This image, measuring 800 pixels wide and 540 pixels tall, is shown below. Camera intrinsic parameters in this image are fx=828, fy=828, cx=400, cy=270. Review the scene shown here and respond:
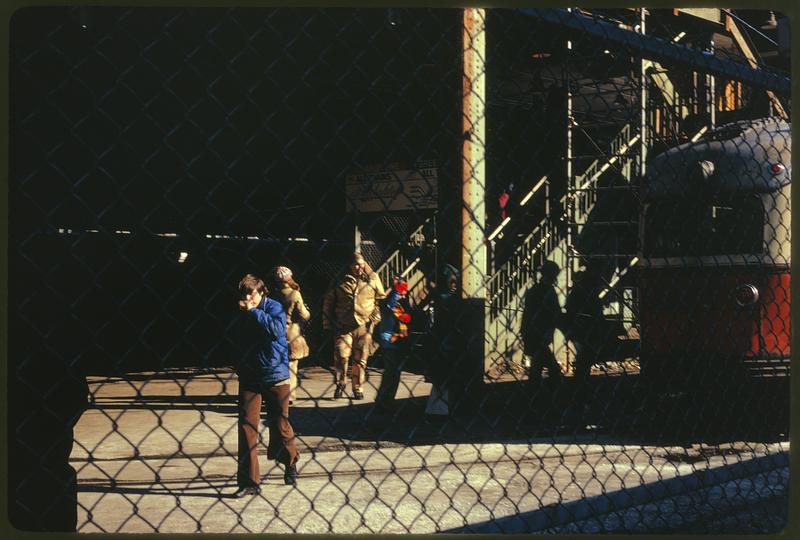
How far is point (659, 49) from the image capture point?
460cm

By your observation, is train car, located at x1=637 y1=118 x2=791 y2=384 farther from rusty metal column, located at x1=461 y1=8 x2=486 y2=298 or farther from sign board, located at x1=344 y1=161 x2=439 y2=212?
sign board, located at x1=344 y1=161 x2=439 y2=212

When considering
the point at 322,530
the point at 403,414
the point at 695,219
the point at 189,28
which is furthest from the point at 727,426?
the point at 189,28

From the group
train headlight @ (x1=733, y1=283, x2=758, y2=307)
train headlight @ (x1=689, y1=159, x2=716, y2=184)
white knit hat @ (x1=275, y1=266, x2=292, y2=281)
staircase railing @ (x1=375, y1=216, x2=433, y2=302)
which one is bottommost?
staircase railing @ (x1=375, y1=216, x2=433, y2=302)

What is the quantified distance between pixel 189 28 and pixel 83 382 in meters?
8.66

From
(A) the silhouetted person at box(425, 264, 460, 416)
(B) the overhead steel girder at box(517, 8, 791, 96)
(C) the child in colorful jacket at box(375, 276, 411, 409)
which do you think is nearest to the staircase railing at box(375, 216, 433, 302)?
(C) the child in colorful jacket at box(375, 276, 411, 409)

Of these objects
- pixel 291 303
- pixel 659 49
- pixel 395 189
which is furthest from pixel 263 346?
pixel 395 189

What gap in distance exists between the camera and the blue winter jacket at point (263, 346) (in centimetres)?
611

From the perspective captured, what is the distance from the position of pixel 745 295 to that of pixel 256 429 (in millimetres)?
4682

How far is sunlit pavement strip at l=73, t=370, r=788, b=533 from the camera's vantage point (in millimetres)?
5250

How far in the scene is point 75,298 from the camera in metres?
2.81

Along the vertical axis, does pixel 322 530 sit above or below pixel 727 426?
above

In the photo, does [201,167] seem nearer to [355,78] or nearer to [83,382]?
[355,78]

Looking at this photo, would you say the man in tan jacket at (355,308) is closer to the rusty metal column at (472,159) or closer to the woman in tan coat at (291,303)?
the woman in tan coat at (291,303)

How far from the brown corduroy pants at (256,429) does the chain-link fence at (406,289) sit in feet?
0.09
